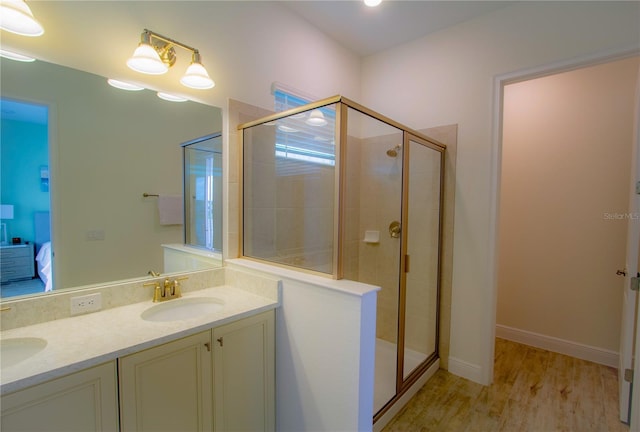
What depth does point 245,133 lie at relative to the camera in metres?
2.09

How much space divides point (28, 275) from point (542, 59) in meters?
3.38

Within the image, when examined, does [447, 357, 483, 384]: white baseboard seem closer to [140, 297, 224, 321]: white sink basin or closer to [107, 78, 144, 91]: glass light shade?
[140, 297, 224, 321]: white sink basin

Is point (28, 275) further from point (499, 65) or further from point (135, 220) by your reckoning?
point (499, 65)

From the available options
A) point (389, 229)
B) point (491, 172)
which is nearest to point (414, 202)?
point (389, 229)

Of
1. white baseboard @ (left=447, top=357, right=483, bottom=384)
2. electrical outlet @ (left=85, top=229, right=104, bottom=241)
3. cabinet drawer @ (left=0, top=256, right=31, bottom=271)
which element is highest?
electrical outlet @ (left=85, top=229, right=104, bottom=241)

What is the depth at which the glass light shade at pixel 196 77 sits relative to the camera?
5.55 feet

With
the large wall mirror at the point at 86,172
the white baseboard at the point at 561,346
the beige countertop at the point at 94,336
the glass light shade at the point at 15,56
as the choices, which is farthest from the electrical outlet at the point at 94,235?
the white baseboard at the point at 561,346

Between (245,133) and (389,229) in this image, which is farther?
(389,229)

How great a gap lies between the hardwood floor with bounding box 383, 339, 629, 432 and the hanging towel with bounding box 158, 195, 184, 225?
75.5 inches

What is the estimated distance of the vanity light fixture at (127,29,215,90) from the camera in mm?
1509

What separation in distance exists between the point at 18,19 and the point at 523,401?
364 centimetres

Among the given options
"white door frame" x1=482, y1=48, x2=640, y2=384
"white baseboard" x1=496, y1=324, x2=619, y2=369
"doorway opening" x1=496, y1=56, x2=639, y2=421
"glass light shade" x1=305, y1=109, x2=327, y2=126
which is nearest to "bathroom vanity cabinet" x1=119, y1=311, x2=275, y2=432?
"glass light shade" x1=305, y1=109, x2=327, y2=126

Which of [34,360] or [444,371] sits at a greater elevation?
[34,360]

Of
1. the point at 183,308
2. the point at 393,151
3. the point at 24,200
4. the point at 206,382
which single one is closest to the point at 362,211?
the point at 393,151
